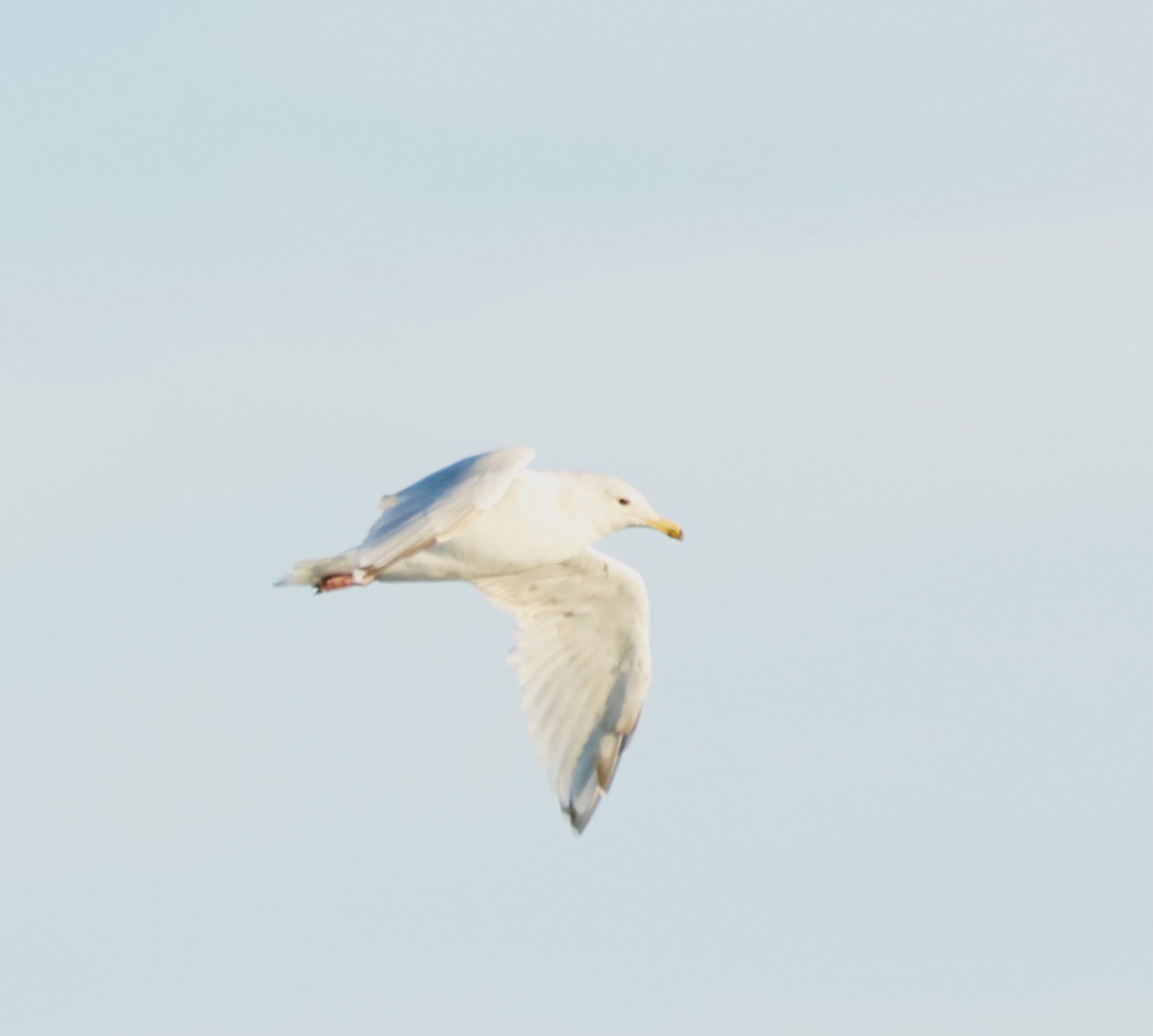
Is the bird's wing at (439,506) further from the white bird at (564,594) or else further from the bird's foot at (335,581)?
the bird's foot at (335,581)

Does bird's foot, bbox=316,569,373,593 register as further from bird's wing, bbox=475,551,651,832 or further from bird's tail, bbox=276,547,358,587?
bird's wing, bbox=475,551,651,832

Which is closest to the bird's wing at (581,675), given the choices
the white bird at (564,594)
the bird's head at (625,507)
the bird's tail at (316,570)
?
the white bird at (564,594)

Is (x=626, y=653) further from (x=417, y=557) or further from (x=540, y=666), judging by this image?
(x=417, y=557)

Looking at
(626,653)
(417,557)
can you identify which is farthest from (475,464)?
(626,653)

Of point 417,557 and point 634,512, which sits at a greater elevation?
point 634,512

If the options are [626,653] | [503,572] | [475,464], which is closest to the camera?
[475,464]

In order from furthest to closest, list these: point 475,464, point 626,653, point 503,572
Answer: point 626,653 → point 503,572 → point 475,464

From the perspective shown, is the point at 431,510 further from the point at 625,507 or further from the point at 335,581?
the point at 625,507
